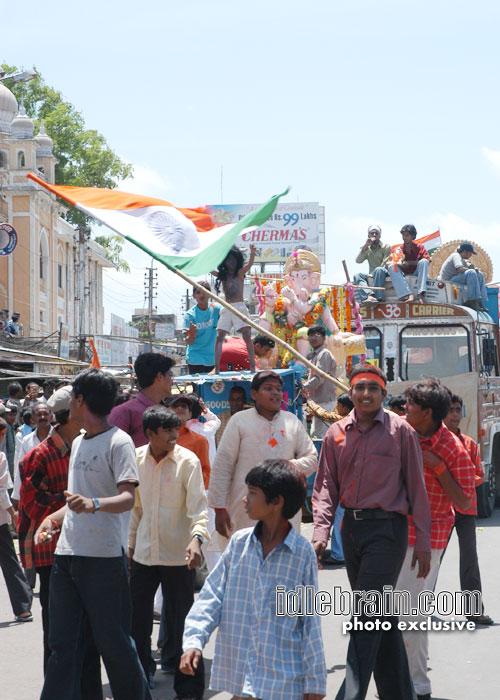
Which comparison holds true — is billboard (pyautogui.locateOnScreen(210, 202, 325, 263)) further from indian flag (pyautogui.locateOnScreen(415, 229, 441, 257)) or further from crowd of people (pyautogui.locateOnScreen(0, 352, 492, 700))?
crowd of people (pyautogui.locateOnScreen(0, 352, 492, 700))

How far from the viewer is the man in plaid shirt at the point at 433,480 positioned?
222 inches

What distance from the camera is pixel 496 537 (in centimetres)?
1172

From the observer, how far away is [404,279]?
46.2 feet

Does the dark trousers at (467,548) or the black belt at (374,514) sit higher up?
the black belt at (374,514)

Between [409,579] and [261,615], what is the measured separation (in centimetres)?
200

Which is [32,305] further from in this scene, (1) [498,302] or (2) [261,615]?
(2) [261,615]

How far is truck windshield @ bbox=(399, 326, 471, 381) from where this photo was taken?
13492 millimetres

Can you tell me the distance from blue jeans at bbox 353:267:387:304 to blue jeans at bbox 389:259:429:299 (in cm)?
19

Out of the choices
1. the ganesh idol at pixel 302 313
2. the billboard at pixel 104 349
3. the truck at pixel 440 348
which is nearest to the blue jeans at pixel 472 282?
the truck at pixel 440 348

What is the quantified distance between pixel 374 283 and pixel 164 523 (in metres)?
9.03

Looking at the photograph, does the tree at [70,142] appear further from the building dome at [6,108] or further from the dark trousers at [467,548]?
the dark trousers at [467,548]

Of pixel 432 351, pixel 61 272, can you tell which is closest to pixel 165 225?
pixel 432 351

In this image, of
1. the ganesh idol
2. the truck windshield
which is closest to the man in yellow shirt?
the ganesh idol

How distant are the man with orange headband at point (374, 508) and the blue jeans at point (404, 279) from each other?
8.67 meters
